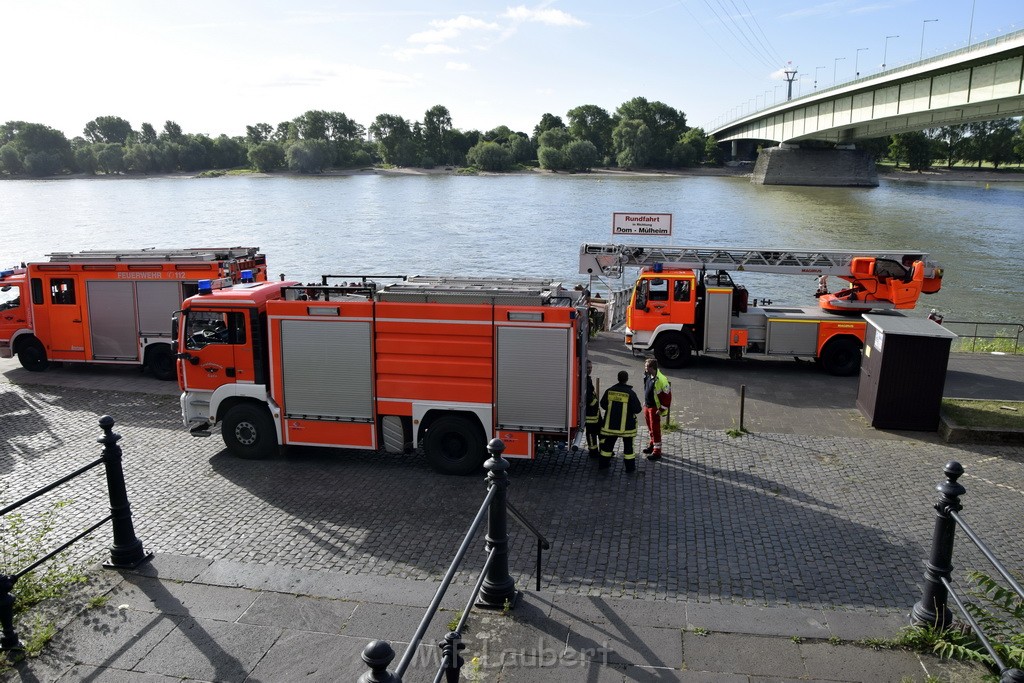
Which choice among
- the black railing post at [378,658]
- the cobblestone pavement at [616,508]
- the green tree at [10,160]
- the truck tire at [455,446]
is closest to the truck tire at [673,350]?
the cobblestone pavement at [616,508]

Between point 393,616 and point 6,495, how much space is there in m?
6.93

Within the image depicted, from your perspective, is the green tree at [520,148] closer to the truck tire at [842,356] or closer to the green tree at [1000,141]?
the green tree at [1000,141]

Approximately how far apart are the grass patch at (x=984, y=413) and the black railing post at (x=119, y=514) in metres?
12.2

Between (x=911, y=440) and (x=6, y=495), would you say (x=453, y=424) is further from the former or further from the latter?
(x=911, y=440)

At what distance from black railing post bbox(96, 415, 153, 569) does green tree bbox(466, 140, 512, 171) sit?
127363 millimetres

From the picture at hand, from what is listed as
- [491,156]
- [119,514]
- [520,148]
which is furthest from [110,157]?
[119,514]

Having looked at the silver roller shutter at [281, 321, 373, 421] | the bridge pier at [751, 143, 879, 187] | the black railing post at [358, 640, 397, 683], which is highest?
the bridge pier at [751, 143, 879, 187]

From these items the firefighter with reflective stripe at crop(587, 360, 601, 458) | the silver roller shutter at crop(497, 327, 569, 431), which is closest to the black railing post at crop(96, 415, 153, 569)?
the silver roller shutter at crop(497, 327, 569, 431)

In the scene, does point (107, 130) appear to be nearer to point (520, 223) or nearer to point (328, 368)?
point (520, 223)

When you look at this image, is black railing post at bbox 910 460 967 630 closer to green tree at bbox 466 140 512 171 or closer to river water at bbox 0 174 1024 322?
river water at bbox 0 174 1024 322

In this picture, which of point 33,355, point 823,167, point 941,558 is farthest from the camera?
point 823,167

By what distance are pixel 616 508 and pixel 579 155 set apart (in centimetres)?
12044

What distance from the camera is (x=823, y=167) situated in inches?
3816

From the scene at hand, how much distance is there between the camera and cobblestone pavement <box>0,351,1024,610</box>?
8203mm
